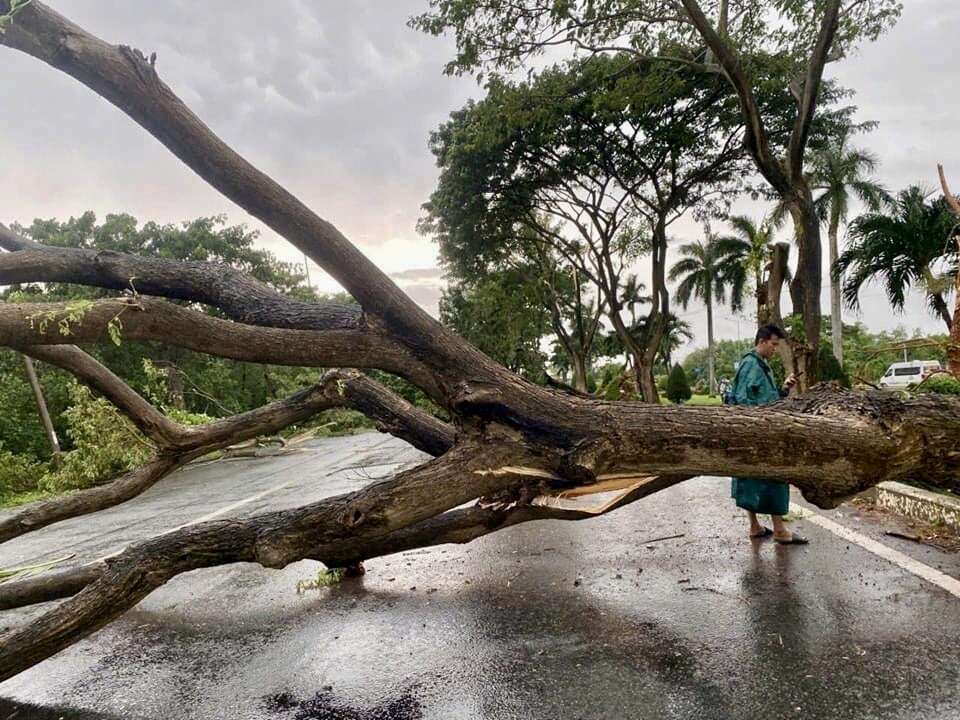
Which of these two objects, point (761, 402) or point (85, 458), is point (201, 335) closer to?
point (761, 402)

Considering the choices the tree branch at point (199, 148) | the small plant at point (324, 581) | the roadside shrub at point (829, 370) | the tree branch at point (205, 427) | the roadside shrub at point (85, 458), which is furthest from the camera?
the roadside shrub at point (85, 458)

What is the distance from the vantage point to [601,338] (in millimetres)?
40031

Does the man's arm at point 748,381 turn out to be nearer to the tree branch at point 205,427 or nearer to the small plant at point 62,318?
the tree branch at point 205,427

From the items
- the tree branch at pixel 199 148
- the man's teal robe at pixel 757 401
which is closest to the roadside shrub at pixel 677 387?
the man's teal robe at pixel 757 401

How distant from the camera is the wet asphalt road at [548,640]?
2.84 meters

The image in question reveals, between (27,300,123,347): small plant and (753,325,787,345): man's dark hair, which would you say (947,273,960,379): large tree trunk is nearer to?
(753,325,787,345): man's dark hair

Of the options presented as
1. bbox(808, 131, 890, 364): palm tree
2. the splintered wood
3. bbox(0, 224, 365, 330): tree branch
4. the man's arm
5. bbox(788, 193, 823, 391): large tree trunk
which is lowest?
the splintered wood

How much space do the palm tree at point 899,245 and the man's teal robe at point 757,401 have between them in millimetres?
9980

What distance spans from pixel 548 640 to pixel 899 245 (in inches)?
546

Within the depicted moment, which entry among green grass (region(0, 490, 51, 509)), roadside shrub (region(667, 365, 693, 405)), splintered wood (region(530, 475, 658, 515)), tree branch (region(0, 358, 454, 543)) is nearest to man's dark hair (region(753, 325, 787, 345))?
splintered wood (region(530, 475, 658, 515))

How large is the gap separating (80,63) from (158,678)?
10.6ft

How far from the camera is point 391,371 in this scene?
11.6 ft

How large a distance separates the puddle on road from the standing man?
10.6 feet

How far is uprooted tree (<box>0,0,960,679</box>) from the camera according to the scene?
3.12 metres
